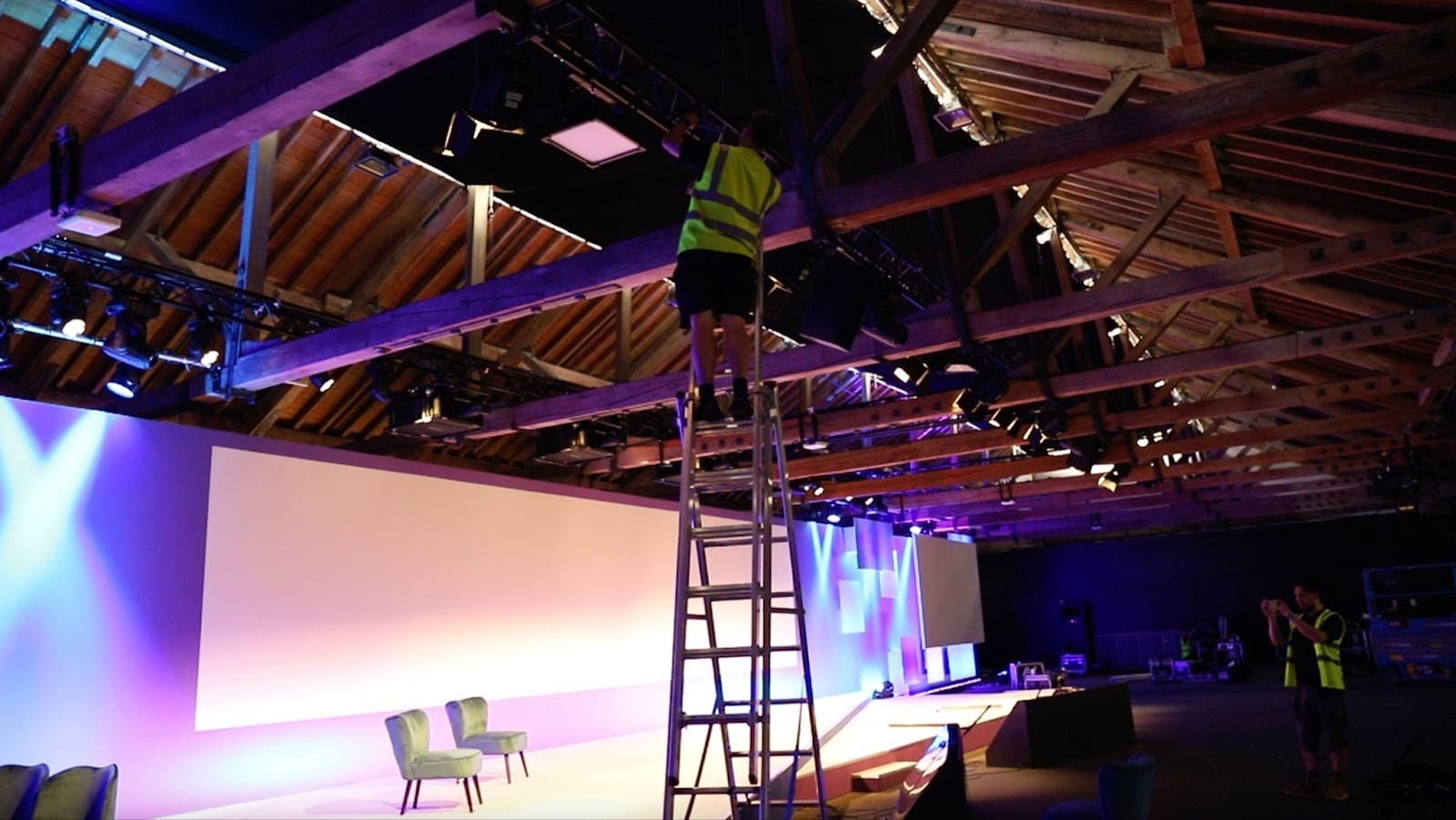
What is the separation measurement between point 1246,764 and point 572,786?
596cm

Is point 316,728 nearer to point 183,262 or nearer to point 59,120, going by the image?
point 183,262

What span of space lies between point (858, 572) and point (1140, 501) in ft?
19.4

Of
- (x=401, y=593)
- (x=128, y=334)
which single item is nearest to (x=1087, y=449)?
(x=401, y=593)

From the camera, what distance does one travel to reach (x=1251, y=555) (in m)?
21.9

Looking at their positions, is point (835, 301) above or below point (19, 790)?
above

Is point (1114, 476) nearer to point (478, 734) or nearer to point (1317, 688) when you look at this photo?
point (1317, 688)

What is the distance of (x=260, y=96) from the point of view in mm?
4160

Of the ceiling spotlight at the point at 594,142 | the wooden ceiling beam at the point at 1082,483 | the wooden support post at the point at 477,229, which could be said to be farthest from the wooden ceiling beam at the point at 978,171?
the wooden ceiling beam at the point at 1082,483

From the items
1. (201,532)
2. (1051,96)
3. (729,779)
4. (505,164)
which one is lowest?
(729,779)

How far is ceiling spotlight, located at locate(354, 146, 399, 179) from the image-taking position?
25.6ft

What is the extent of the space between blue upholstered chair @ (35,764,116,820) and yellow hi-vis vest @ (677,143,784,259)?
12.0 ft

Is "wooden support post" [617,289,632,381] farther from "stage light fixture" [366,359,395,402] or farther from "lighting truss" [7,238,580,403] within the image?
"stage light fixture" [366,359,395,402]

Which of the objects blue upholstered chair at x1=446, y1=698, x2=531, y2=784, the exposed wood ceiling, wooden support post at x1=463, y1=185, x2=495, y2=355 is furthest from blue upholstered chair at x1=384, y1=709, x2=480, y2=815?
wooden support post at x1=463, y1=185, x2=495, y2=355

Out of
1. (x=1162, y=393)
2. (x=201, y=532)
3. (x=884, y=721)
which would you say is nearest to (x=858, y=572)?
(x=884, y=721)
